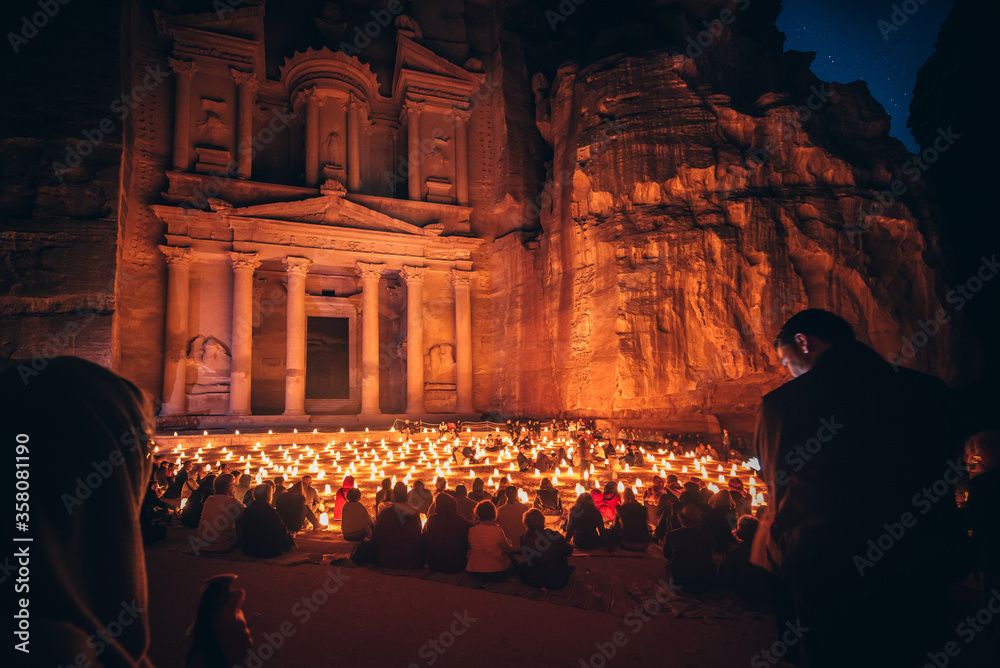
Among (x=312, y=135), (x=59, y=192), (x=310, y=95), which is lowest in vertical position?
(x=59, y=192)

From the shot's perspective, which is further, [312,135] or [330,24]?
[330,24]

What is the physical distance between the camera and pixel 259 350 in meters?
25.3

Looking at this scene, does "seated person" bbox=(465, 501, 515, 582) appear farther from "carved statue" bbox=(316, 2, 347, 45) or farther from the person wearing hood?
"carved statue" bbox=(316, 2, 347, 45)

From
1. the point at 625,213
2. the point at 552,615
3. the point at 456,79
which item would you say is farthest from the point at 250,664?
the point at 456,79

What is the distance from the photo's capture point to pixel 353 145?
25750 millimetres

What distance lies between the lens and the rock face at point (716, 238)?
50.2 ft

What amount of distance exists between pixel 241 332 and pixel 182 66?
12347mm

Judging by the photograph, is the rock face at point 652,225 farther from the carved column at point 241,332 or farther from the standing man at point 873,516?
the standing man at point 873,516

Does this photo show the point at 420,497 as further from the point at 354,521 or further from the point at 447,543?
the point at 447,543

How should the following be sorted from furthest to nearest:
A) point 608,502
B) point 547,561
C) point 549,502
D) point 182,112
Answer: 1. point 182,112
2. point 549,502
3. point 608,502
4. point 547,561

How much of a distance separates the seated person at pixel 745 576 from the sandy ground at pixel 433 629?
11.6 inches

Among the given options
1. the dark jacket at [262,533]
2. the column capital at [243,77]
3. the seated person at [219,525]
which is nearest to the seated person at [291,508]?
the seated person at [219,525]

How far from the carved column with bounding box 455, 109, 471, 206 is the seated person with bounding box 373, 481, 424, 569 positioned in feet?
74.2

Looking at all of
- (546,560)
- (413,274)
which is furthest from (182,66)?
(546,560)
